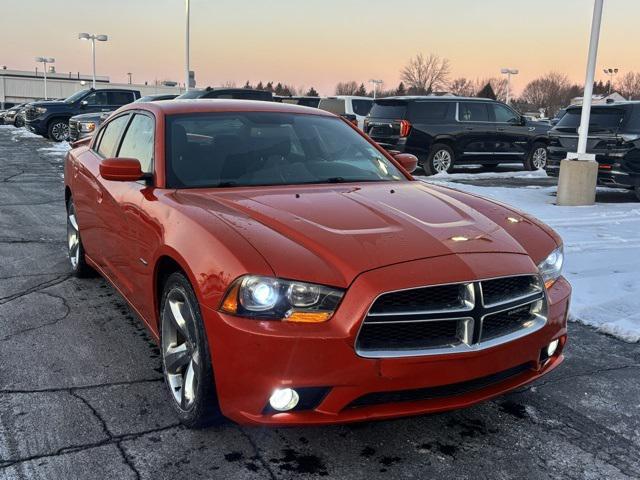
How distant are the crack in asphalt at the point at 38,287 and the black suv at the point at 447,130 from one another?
10.2 m

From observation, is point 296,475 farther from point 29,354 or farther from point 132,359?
point 29,354

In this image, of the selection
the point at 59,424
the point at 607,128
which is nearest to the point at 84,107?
the point at 607,128

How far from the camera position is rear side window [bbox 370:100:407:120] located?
14789 mm

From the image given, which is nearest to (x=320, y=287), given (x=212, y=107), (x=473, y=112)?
(x=212, y=107)

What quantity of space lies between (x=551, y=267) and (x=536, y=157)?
46.2 ft

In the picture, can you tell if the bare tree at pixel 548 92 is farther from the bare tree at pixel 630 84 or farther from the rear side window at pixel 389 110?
the rear side window at pixel 389 110

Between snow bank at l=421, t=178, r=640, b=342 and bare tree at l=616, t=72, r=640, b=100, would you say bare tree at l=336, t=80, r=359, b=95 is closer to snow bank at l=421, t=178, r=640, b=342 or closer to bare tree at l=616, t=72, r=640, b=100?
bare tree at l=616, t=72, r=640, b=100

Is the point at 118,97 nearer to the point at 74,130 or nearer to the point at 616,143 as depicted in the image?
the point at 74,130

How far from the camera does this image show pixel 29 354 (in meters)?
3.89

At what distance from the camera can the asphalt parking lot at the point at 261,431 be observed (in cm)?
273

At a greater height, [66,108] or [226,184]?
[66,108]

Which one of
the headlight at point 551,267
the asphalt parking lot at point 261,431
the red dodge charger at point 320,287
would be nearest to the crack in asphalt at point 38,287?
the asphalt parking lot at point 261,431

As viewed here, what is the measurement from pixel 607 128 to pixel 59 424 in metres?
10.5

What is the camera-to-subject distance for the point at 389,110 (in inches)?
592
